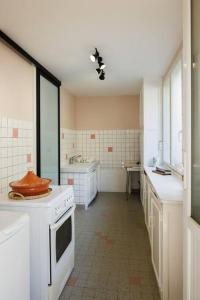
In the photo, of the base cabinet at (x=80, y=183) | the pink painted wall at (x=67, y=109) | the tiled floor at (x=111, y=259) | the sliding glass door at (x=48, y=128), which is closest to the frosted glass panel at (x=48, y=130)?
the sliding glass door at (x=48, y=128)

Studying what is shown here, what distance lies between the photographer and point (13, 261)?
4.04 feet

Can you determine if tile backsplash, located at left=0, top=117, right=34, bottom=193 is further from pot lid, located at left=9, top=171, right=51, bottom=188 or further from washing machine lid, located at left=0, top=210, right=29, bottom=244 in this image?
washing machine lid, located at left=0, top=210, right=29, bottom=244

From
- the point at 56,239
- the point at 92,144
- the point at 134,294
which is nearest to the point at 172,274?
the point at 134,294

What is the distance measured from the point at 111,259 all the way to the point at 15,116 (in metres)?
2.00

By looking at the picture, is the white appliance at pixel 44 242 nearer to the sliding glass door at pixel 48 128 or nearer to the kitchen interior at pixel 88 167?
the kitchen interior at pixel 88 167

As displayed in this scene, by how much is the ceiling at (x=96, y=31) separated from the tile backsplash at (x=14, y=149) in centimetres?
95

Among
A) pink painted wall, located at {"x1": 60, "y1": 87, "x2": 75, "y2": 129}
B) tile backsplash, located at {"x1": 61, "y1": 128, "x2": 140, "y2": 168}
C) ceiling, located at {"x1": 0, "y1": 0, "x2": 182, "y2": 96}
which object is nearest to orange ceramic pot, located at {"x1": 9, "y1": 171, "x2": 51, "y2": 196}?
ceiling, located at {"x1": 0, "y1": 0, "x2": 182, "y2": 96}

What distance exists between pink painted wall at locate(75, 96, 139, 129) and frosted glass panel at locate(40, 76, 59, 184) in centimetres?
160

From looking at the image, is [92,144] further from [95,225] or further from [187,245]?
[187,245]

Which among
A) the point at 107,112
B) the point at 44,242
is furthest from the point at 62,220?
the point at 107,112

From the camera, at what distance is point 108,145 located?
5.46 meters

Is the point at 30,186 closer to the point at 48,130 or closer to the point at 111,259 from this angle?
the point at 111,259

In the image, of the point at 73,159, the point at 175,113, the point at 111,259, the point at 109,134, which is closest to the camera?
the point at 111,259

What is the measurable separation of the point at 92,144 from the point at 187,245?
171 inches
